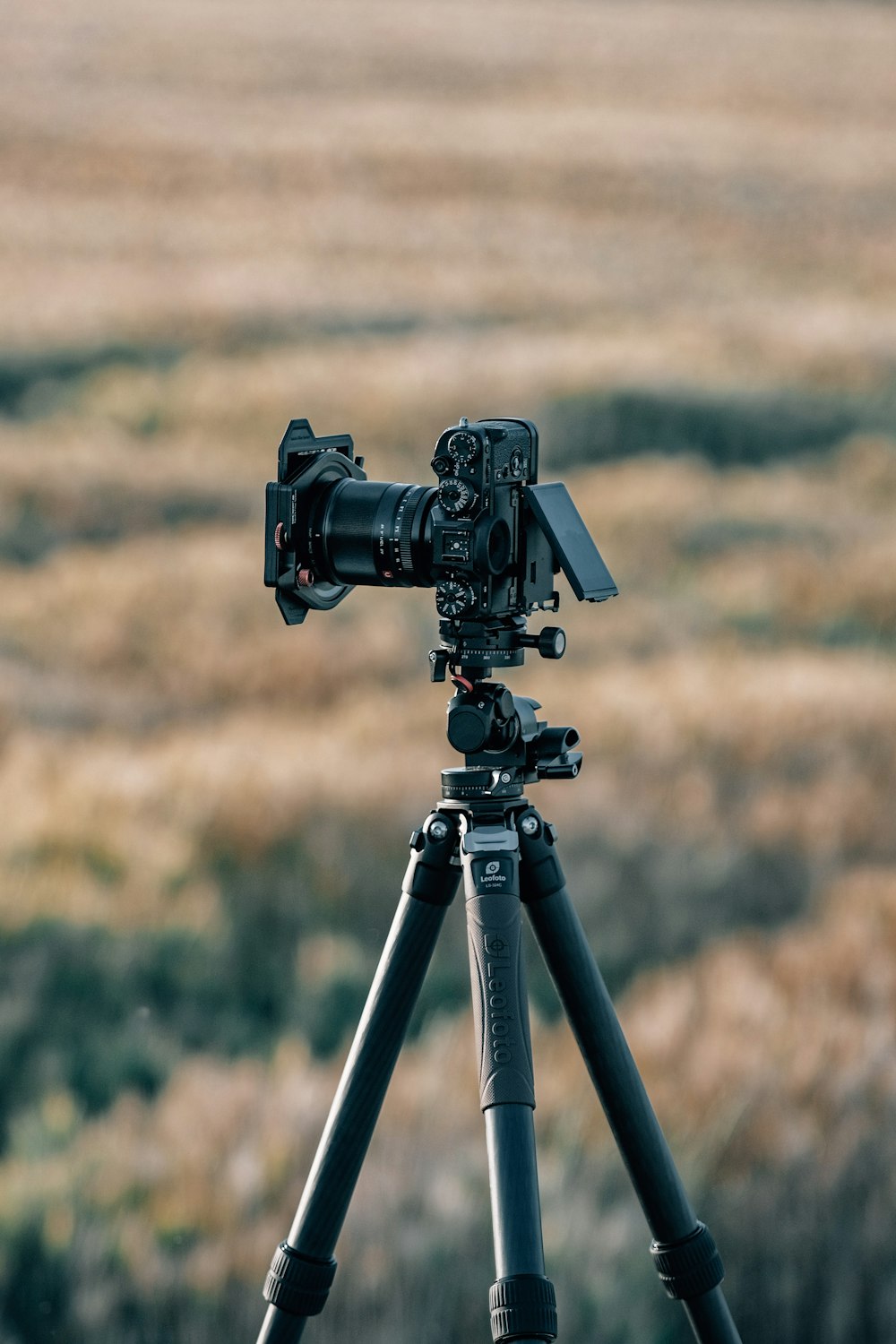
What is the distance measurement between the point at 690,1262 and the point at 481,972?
766 mm

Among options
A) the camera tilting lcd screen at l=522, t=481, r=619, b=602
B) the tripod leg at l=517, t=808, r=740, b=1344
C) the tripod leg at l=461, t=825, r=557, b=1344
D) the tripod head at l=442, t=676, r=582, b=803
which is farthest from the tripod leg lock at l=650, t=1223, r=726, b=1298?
the camera tilting lcd screen at l=522, t=481, r=619, b=602

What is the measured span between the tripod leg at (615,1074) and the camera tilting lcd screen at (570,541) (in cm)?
44

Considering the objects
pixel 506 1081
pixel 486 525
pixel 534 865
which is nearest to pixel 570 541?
pixel 486 525

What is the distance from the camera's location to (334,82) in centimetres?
3597

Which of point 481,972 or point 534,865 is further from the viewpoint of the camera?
point 534,865

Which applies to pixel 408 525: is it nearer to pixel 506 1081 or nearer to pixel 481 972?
pixel 481 972

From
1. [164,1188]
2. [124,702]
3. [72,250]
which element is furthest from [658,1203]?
[72,250]

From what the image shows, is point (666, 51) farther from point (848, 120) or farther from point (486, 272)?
point (486, 272)

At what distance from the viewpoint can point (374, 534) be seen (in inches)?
120

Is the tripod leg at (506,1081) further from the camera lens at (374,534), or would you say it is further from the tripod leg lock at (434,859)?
the camera lens at (374,534)

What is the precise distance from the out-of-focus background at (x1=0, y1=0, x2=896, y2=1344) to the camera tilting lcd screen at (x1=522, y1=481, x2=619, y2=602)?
6.17ft

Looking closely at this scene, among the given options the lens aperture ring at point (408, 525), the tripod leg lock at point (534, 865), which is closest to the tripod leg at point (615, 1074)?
the tripod leg lock at point (534, 865)

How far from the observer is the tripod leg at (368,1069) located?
3035mm

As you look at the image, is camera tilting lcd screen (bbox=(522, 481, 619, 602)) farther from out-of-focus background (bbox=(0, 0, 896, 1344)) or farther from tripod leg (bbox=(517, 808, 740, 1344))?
out-of-focus background (bbox=(0, 0, 896, 1344))
